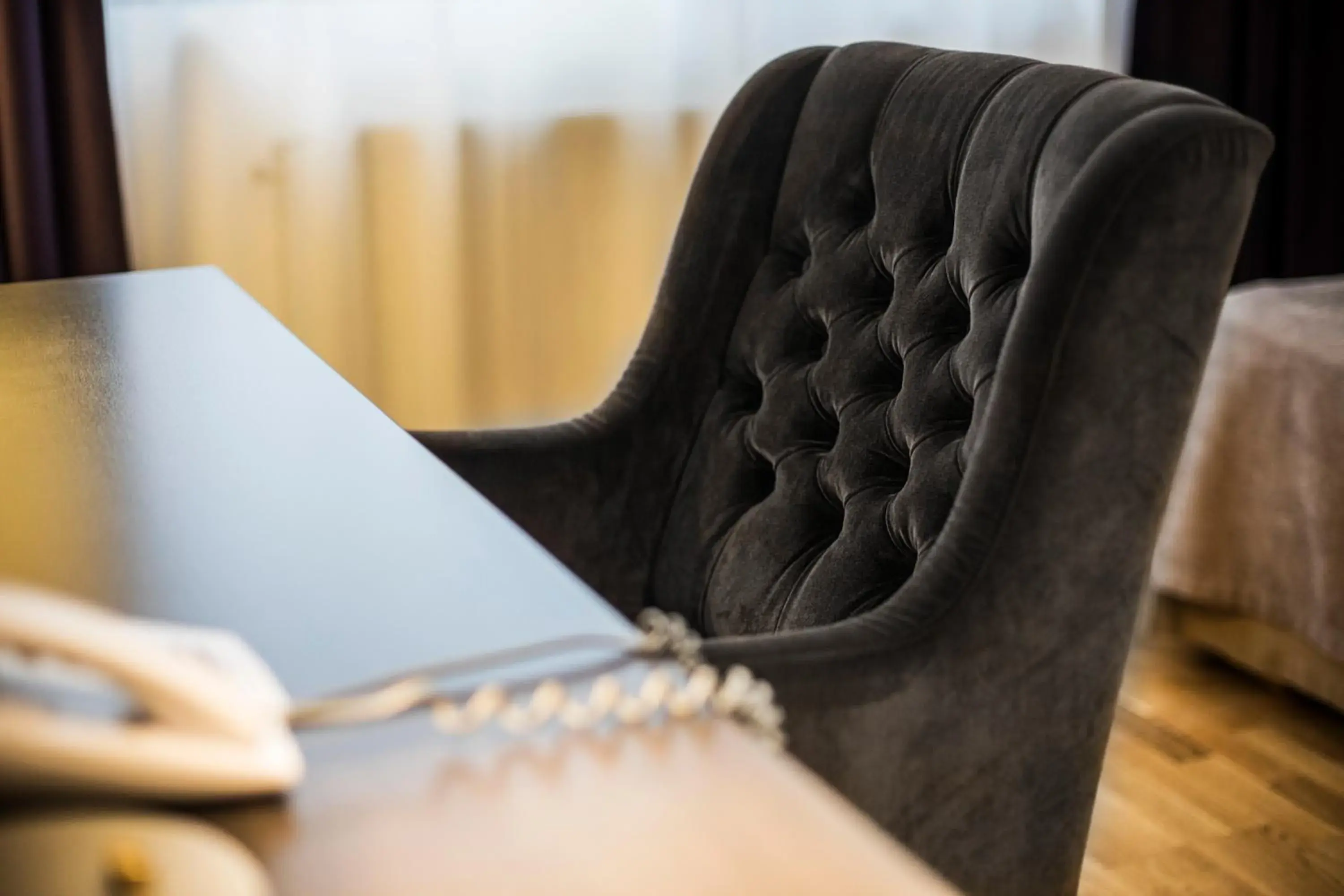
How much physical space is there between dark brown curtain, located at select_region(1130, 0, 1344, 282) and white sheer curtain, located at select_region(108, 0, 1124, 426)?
388mm

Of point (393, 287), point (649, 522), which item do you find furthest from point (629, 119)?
point (649, 522)

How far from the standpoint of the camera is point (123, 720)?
55 centimetres

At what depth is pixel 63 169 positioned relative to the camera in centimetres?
216

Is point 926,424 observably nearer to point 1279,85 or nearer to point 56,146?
point 56,146

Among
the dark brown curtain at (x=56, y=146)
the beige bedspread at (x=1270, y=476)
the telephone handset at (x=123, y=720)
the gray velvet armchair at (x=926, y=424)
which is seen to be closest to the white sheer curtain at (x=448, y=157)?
the dark brown curtain at (x=56, y=146)

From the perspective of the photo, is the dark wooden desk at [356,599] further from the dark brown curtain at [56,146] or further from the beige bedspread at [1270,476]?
the beige bedspread at [1270,476]

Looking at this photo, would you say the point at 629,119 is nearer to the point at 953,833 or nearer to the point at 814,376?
the point at 814,376

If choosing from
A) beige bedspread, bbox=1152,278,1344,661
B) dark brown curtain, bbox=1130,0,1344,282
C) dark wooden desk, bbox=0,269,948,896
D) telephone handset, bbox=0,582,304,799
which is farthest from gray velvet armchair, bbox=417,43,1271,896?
dark brown curtain, bbox=1130,0,1344,282

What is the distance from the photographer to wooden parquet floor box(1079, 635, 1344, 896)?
6.00 ft

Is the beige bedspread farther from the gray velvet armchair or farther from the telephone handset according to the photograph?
the telephone handset

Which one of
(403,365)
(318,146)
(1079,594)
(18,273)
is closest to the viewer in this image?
(1079,594)

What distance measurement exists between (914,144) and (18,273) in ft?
4.43

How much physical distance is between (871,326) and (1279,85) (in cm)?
208

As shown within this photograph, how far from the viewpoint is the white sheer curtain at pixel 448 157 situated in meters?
2.28
